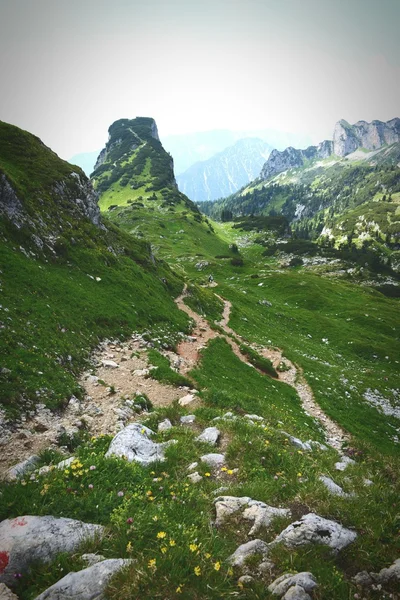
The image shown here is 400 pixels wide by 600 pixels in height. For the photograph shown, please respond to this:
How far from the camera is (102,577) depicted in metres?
5.02

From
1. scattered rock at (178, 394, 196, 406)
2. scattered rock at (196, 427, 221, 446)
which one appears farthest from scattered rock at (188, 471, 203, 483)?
scattered rock at (178, 394, 196, 406)

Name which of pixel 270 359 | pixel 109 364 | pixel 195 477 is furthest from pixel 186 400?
pixel 270 359

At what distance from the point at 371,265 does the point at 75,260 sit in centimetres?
16540

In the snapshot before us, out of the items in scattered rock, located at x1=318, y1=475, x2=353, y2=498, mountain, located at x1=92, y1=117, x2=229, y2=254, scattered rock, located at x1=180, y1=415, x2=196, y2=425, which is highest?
mountain, located at x1=92, y1=117, x2=229, y2=254

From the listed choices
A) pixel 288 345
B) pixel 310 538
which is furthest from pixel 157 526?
pixel 288 345

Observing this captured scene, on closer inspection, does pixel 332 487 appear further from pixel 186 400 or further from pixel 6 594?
pixel 186 400

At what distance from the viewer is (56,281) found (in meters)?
25.1

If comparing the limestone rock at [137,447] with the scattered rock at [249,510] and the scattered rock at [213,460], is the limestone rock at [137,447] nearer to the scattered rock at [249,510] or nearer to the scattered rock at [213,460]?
the scattered rock at [213,460]

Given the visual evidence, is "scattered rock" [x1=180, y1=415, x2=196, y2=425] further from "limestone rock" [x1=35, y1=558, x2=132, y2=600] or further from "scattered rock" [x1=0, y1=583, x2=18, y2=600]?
"scattered rock" [x1=0, y1=583, x2=18, y2=600]

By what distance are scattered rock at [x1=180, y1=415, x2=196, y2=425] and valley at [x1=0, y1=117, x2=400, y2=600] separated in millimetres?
79

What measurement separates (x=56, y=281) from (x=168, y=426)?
59.9 ft

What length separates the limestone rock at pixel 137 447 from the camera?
9109 mm

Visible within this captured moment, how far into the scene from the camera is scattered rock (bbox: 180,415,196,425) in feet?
43.0

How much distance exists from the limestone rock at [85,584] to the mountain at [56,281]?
8.80 m
